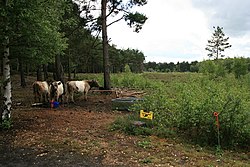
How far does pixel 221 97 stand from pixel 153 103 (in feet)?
6.78

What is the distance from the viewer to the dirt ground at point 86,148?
534 centimetres

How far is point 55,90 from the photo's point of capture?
12086mm

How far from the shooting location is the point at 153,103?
8.21 m

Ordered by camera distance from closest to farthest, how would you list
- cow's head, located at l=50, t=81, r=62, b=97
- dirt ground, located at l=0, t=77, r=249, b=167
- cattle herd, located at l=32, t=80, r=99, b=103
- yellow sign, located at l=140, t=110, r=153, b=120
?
dirt ground, located at l=0, t=77, r=249, b=167 < yellow sign, located at l=140, t=110, r=153, b=120 < cow's head, located at l=50, t=81, r=62, b=97 < cattle herd, located at l=32, t=80, r=99, b=103

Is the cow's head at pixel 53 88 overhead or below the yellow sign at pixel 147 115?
overhead

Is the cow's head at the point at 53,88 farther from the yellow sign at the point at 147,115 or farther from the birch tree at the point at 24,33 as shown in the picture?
the yellow sign at the point at 147,115

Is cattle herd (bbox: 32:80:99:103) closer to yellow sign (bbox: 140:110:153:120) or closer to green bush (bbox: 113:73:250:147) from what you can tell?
green bush (bbox: 113:73:250:147)

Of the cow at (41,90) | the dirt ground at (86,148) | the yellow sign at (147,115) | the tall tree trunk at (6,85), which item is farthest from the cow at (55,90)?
the yellow sign at (147,115)

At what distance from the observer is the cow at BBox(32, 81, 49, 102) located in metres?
12.3

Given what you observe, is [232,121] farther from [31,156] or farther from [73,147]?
[31,156]

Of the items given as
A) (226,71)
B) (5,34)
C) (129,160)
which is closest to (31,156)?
(129,160)

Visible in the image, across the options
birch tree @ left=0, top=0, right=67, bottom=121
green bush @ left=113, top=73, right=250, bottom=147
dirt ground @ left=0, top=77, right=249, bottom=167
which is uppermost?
birch tree @ left=0, top=0, right=67, bottom=121

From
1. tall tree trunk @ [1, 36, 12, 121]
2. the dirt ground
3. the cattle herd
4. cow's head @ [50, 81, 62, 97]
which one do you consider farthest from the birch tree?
the cattle herd

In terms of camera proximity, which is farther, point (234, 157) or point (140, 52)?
point (140, 52)
